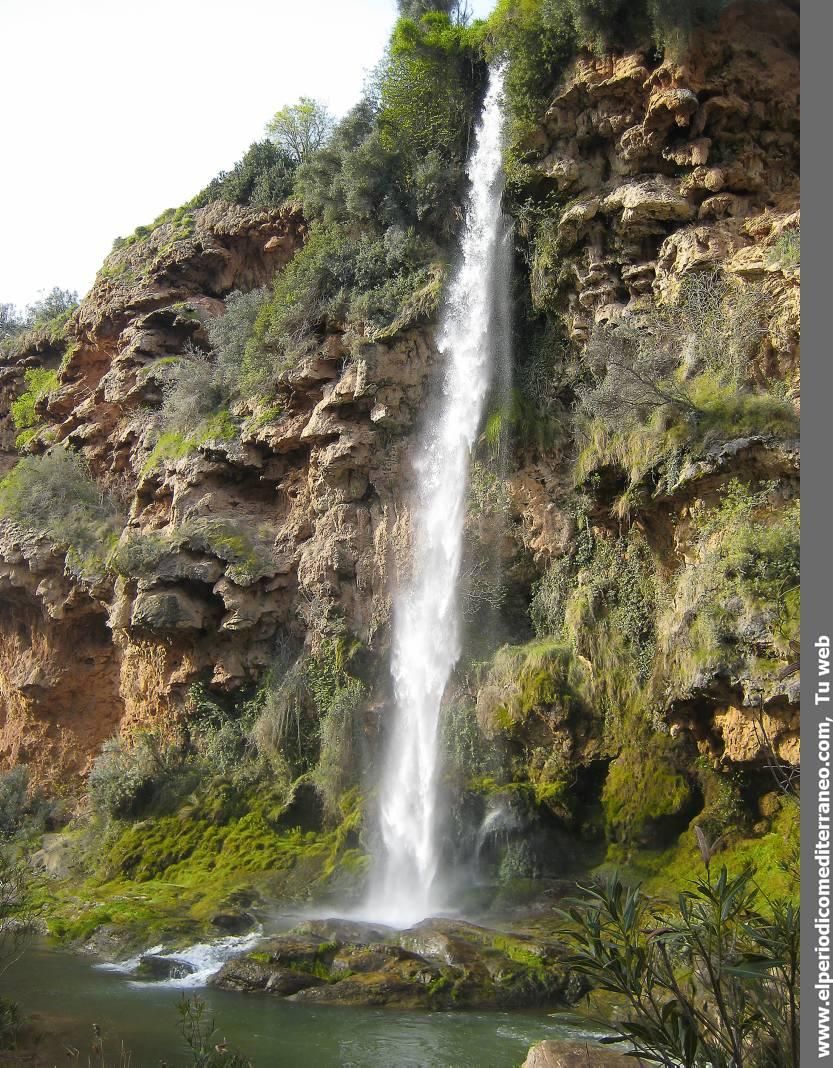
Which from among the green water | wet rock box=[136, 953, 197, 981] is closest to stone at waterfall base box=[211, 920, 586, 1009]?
the green water

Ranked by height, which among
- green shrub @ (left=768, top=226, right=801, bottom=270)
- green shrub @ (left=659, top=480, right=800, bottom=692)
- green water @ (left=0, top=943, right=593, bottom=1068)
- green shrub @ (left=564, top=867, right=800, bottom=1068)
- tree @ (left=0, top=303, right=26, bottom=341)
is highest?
tree @ (left=0, top=303, right=26, bottom=341)

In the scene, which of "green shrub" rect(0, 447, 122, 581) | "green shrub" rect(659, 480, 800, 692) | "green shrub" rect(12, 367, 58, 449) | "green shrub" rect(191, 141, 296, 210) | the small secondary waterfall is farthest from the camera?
"green shrub" rect(12, 367, 58, 449)

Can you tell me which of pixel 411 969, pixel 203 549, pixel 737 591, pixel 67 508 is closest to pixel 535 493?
pixel 737 591

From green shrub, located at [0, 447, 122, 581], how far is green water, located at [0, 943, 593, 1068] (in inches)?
474

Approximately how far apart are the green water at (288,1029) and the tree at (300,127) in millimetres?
23072

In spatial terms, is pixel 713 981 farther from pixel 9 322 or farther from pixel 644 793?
pixel 9 322

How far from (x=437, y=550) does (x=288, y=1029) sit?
32.2 feet

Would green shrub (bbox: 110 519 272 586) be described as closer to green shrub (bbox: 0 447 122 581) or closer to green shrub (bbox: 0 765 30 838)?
green shrub (bbox: 0 447 122 581)

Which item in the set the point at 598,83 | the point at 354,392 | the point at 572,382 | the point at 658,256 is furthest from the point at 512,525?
the point at 598,83

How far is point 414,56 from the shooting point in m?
20.2

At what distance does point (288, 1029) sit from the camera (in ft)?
28.2

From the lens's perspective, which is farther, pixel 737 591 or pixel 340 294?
pixel 340 294

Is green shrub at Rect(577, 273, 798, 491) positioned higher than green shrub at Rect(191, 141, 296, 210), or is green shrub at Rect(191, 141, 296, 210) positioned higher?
green shrub at Rect(191, 141, 296, 210)

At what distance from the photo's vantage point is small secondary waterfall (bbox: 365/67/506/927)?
14.2 m
